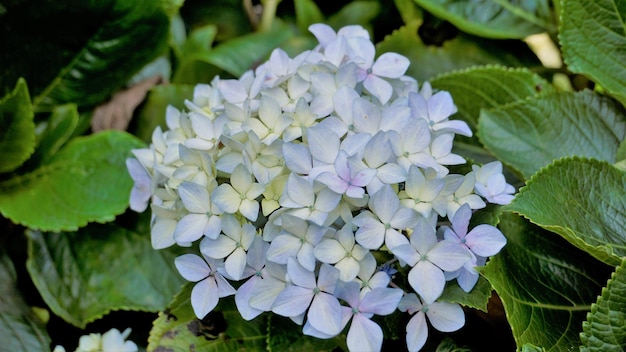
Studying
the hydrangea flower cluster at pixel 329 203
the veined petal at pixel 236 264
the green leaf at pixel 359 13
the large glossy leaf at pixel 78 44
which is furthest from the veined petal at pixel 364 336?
the green leaf at pixel 359 13

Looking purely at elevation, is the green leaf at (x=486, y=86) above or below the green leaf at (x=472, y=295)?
above

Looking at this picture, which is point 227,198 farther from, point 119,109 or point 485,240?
point 119,109

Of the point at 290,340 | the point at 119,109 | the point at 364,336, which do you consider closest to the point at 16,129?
the point at 119,109

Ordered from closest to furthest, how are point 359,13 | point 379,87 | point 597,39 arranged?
point 379,87 < point 597,39 < point 359,13

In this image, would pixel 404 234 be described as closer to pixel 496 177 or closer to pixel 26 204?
pixel 496 177

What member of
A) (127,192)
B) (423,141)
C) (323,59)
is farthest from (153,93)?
(423,141)

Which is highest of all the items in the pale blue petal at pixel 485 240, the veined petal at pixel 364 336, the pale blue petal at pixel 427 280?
the pale blue petal at pixel 485 240

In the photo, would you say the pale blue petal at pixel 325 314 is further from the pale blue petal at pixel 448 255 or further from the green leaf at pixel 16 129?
the green leaf at pixel 16 129
